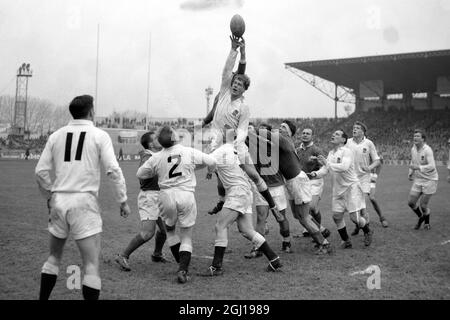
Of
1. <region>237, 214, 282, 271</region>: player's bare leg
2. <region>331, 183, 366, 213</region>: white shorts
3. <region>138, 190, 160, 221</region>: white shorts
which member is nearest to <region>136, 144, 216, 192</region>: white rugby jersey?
<region>138, 190, 160, 221</region>: white shorts

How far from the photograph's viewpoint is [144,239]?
6359 mm

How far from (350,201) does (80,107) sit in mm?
5194

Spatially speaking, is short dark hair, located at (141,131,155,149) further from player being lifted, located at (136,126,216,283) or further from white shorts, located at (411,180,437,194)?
white shorts, located at (411,180,437,194)

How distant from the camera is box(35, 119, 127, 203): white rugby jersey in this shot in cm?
434

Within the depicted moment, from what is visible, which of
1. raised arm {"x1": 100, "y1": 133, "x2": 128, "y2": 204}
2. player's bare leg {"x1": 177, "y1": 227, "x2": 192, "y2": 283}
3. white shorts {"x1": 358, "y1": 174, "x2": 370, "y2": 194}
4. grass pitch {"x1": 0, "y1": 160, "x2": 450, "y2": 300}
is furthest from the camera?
white shorts {"x1": 358, "y1": 174, "x2": 370, "y2": 194}

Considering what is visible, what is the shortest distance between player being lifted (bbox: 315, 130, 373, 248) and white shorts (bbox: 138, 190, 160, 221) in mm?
2976

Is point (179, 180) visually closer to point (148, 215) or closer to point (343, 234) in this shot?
point (148, 215)

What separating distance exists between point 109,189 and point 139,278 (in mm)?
13647

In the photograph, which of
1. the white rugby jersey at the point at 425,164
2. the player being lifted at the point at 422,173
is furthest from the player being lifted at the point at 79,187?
the white rugby jersey at the point at 425,164

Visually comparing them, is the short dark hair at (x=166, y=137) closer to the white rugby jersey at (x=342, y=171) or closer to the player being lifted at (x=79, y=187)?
the player being lifted at (x=79, y=187)

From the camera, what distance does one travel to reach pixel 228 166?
6180 millimetres

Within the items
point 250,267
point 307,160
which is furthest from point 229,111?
point 307,160
